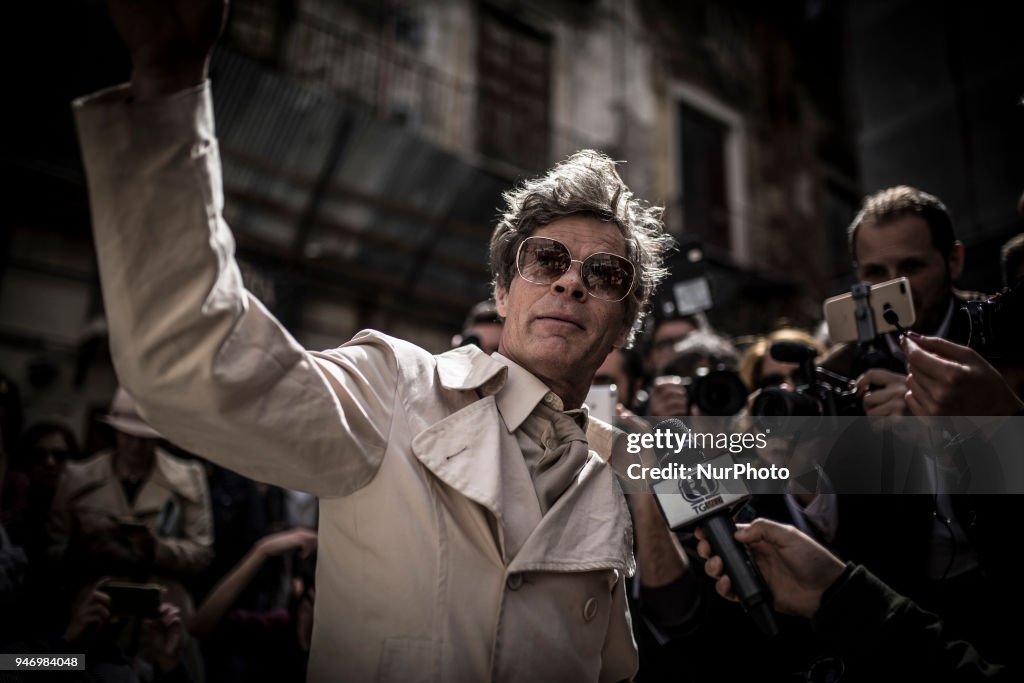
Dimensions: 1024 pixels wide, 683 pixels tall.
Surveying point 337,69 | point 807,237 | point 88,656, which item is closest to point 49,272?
point 337,69

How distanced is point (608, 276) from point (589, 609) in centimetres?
93

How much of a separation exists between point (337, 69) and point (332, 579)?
9.48m

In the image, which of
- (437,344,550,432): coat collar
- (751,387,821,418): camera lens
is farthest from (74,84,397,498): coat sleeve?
(751,387,821,418): camera lens

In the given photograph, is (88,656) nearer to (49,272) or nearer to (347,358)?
(347,358)

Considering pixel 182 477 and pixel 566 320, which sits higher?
pixel 566 320

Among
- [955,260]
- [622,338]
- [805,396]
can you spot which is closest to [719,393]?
[805,396]

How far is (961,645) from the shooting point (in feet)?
5.68

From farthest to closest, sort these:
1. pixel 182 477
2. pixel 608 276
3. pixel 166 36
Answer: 1. pixel 182 477
2. pixel 608 276
3. pixel 166 36

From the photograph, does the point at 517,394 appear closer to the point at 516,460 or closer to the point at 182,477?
the point at 516,460

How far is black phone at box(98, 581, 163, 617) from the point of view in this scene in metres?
2.69

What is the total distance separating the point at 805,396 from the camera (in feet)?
7.37

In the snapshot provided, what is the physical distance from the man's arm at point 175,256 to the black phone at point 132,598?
1.95 m

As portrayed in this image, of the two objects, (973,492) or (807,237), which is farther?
(807,237)

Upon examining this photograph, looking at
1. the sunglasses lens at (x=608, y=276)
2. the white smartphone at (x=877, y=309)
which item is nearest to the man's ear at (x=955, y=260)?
the white smartphone at (x=877, y=309)
